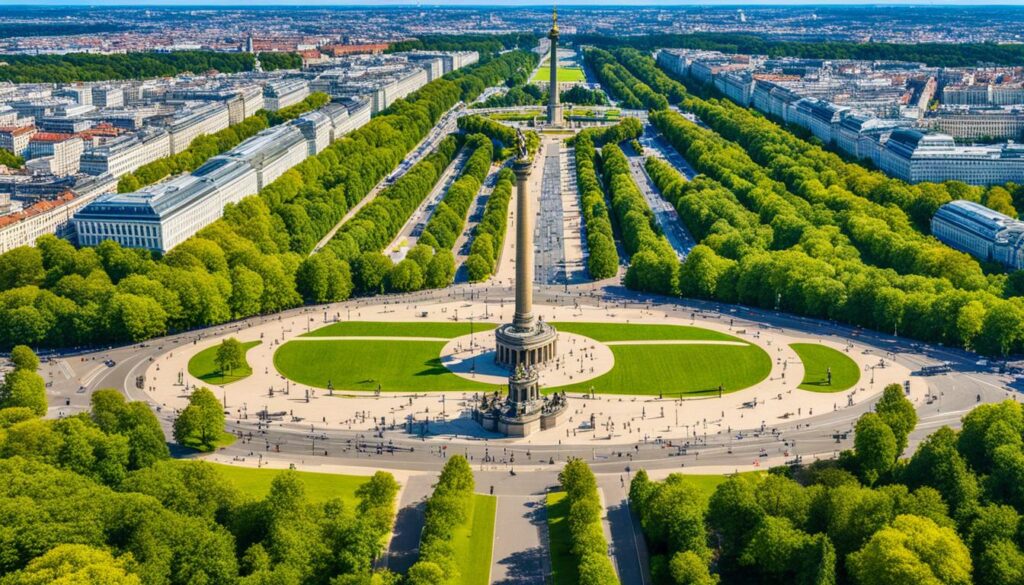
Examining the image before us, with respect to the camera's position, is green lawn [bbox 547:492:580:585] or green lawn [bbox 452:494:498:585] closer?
green lawn [bbox 547:492:580:585]

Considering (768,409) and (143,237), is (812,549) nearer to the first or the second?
(768,409)

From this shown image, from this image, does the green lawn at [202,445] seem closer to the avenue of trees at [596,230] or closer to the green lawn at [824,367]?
the green lawn at [824,367]

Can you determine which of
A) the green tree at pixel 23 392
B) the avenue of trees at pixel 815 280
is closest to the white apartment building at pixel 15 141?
the green tree at pixel 23 392

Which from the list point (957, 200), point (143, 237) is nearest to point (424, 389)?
point (143, 237)

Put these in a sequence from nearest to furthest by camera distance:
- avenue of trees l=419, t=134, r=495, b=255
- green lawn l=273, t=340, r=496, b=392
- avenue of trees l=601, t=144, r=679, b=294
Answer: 1. green lawn l=273, t=340, r=496, b=392
2. avenue of trees l=601, t=144, r=679, b=294
3. avenue of trees l=419, t=134, r=495, b=255

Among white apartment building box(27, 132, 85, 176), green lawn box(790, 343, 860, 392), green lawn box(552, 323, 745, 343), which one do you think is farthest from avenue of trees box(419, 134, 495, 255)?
white apartment building box(27, 132, 85, 176)

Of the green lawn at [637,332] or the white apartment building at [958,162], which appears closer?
the green lawn at [637,332]

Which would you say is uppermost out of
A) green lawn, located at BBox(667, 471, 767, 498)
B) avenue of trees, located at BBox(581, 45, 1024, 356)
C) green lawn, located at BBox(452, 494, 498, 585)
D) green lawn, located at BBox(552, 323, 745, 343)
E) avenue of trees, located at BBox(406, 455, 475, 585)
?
avenue of trees, located at BBox(581, 45, 1024, 356)

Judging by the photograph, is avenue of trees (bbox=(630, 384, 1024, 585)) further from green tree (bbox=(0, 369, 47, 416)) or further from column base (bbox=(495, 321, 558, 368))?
green tree (bbox=(0, 369, 47, 416))
